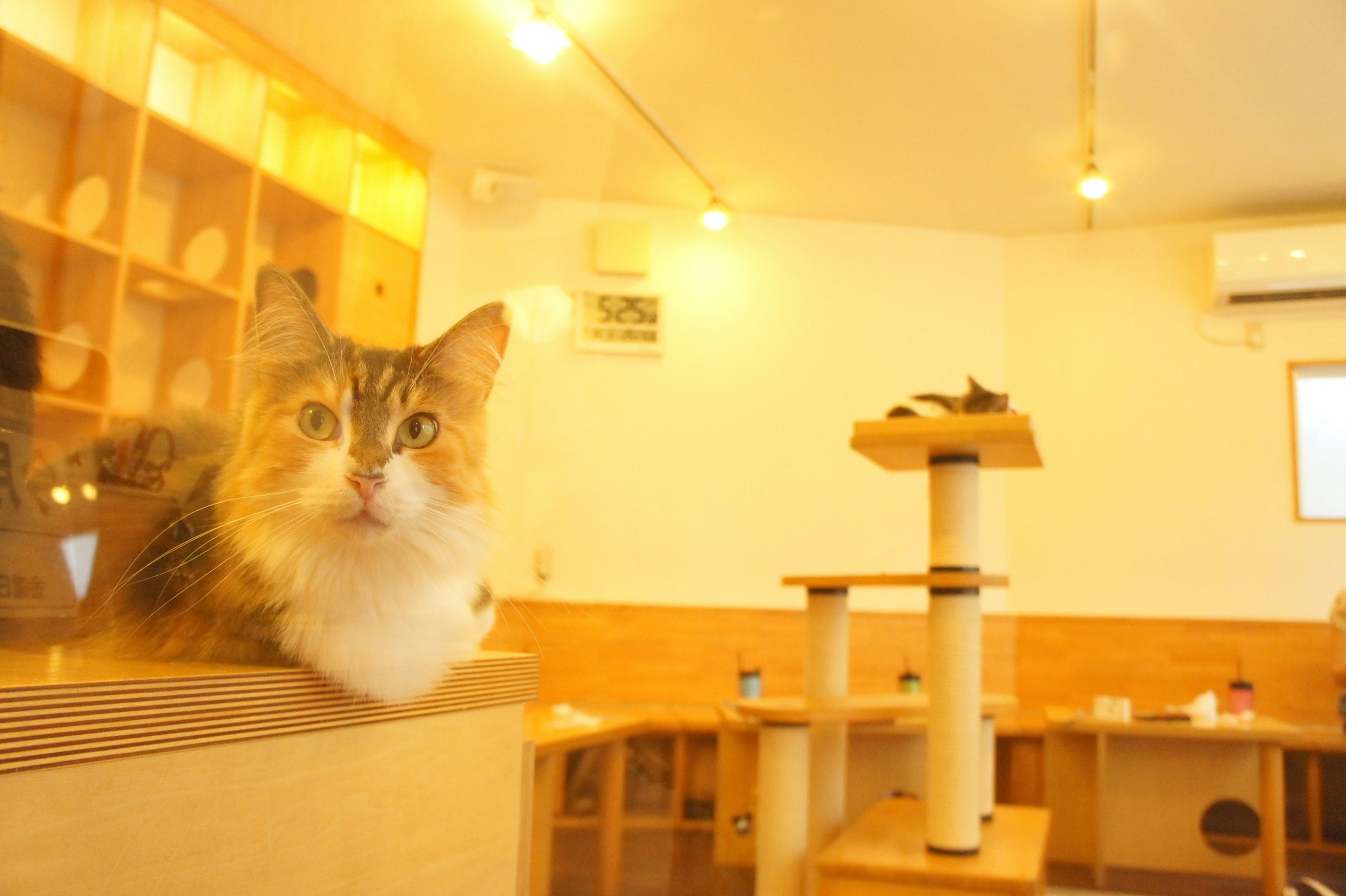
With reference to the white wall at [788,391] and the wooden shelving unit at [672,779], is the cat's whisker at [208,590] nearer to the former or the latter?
the white wall at [788,391]

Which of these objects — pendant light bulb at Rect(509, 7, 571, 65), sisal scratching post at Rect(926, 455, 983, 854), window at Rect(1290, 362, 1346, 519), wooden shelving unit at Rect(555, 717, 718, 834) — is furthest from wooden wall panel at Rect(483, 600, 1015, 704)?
pendant light bulb at Rect(509, 7, 571, 65)

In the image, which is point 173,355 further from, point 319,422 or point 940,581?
point 940,581

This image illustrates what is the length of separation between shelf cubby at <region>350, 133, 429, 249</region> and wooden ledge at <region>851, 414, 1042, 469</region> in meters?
1.38

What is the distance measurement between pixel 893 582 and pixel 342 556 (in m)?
1.72

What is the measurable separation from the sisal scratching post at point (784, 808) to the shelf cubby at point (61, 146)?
6.32 feet

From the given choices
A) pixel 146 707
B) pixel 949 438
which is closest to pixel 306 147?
pixel 146 707

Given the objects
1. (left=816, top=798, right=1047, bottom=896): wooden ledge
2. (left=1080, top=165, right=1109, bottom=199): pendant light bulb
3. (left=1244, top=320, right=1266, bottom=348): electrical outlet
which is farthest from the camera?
(left=1244, top=320, right=1266, bottom=348): electrical outlet

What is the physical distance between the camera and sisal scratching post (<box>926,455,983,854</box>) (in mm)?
1950

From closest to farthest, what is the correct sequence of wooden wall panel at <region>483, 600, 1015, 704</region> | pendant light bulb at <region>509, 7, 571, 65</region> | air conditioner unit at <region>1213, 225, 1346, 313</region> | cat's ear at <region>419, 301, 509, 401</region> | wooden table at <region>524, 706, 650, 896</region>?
cat's ear at <region>419, 301, 509, 401</region>
pendant light bulb at <region>509, 7, 571, 65</region>
wooden table at <region>524, 706, 650, 896</region>
air conditioner unit at <region>1213, 225, 1346, 313</region>
wooden wall panel at <region>483, 600, 1015, 704</region>

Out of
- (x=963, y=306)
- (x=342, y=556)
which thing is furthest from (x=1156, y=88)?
(x=342, y=556)

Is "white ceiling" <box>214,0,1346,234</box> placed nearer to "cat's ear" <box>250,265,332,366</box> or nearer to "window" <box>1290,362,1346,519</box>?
"window" <box>1290,362,1346,519</box>

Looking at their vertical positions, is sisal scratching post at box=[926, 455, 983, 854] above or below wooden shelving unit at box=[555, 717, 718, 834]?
above

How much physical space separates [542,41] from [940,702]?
1490mm

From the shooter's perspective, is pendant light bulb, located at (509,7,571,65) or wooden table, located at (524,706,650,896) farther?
wooden table, located at (524,706,650,896)
